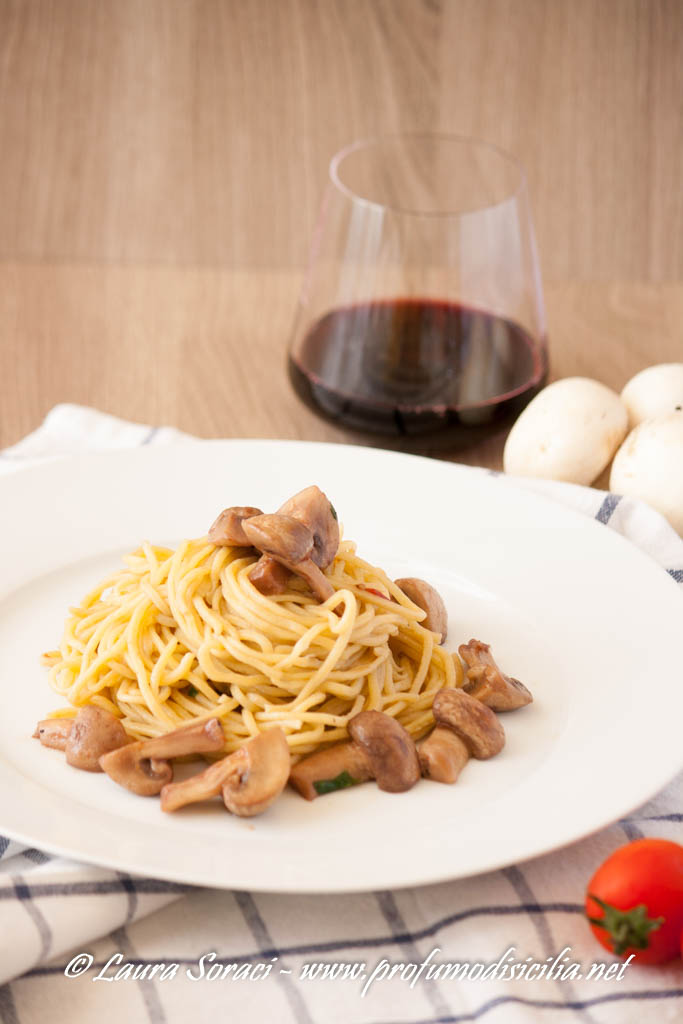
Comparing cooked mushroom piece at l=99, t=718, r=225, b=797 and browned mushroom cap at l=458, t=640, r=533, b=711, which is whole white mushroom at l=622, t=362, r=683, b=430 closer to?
browned mushroom cap at l=458, t=640, r=533, b=711

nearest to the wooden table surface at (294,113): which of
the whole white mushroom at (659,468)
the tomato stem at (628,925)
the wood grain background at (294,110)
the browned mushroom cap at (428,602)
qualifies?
the wood grain background at (294,110)

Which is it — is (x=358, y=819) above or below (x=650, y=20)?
below

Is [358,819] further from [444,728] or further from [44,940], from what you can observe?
[44,940]

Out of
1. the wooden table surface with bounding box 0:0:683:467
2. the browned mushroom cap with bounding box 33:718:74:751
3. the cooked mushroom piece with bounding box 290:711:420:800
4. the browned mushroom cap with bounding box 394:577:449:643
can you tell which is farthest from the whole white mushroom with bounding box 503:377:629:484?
the wooden table surface with bounding box 0:0:683:467

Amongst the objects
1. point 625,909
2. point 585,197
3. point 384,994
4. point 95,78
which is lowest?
point 384,994

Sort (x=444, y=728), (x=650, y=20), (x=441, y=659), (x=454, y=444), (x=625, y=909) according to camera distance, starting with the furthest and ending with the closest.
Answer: (x=650, y=20), (x=454, y=444), (x=441, y=659), (x=444, y=728), (x=625, y=909)

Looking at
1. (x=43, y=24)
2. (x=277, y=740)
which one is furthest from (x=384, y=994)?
(x=43, y=24)

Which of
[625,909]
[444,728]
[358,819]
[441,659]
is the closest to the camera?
[625,909]
